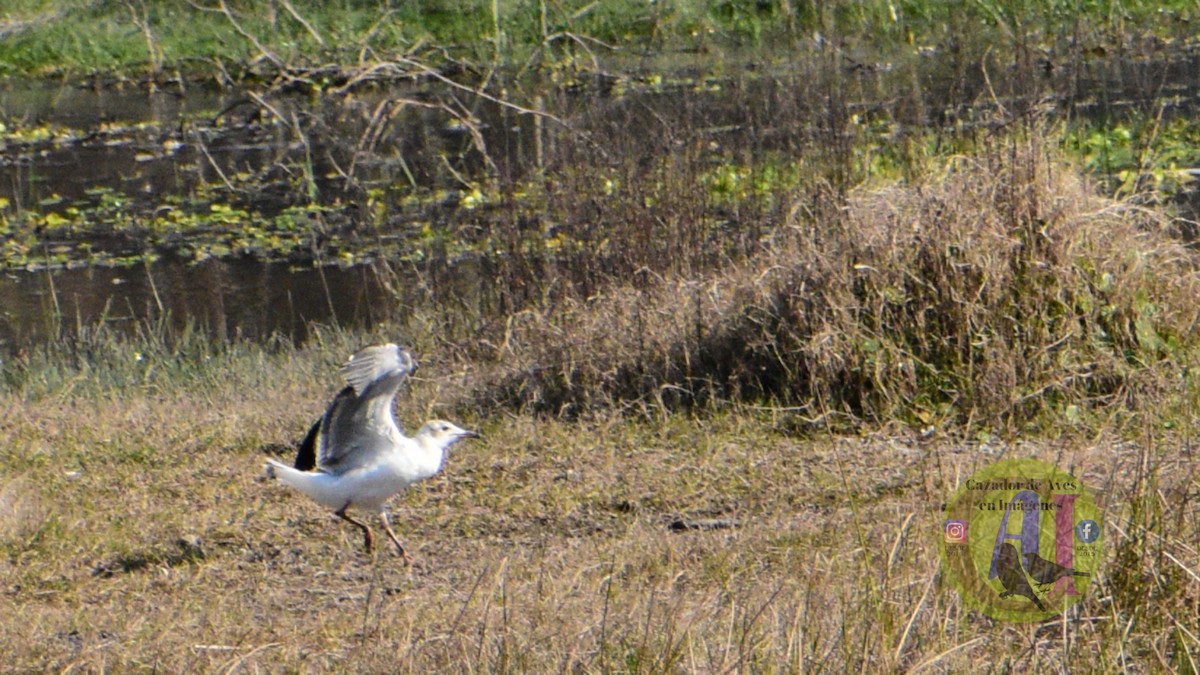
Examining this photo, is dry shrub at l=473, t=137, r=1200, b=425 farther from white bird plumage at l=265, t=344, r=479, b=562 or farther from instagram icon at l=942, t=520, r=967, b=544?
instagram icon at l=942, t=520, r=967, b=544

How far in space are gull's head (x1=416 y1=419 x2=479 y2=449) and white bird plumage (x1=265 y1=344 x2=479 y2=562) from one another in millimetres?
28

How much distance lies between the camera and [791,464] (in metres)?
A: 6.20

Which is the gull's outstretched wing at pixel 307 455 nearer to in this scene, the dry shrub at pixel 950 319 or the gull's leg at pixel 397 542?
the gull's leg at pixel 397 542

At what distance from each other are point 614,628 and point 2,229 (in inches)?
434

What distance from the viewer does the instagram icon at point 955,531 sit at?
4242 millimetres

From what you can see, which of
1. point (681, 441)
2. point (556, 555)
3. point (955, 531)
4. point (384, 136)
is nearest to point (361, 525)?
point (556, 555)

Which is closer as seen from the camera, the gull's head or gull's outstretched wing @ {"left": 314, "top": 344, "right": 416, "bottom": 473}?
gull's outstretched wing @ {"left": 314, "top": 344, "right": 416, "bottom": 473}

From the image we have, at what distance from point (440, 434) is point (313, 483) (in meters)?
0.62

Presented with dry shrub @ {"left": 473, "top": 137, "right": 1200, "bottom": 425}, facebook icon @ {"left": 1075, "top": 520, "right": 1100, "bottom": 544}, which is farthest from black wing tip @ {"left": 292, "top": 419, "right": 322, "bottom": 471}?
facebook icon @ {"left": 1075, "top": 520, "right": 1100, "bottom": 544}

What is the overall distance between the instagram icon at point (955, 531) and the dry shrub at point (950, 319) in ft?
6.95

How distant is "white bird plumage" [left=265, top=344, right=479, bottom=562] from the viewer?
545 centimetres

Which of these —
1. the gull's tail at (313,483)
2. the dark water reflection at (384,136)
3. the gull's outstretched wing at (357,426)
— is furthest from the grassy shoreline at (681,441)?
the dark water reflection at (384,136)

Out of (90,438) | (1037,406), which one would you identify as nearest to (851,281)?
(1037,406)

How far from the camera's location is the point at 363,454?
5.62m
